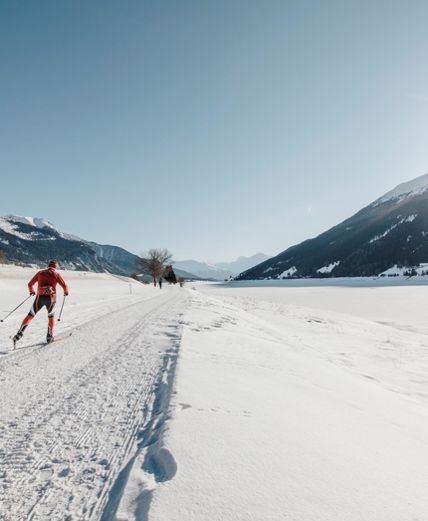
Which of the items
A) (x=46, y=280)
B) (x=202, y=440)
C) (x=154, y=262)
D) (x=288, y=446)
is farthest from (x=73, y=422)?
(x=154, y=262)

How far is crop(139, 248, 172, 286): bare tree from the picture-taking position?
79875 mm

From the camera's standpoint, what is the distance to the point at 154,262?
8144 cm

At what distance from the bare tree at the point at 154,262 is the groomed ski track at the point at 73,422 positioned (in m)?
73.9

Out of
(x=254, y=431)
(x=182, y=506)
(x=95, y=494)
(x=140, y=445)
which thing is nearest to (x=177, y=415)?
(x=140, y=445)

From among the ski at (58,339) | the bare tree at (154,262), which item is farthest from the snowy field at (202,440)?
the bare tree at (154,262)

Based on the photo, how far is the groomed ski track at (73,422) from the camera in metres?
2.06

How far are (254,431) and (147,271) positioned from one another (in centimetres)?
8128

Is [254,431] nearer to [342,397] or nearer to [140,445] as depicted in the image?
[140,445]

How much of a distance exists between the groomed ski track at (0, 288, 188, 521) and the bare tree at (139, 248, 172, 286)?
7391cm

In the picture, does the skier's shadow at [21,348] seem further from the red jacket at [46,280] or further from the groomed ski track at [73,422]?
the red jacket at [46,280]

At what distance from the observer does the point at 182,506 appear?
5.85ft

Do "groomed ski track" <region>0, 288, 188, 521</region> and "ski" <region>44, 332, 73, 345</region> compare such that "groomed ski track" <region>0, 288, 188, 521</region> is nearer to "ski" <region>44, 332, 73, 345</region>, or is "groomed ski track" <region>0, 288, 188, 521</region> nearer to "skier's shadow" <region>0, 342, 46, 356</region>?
"skier's shadow" <region>0, 342, 46, 356</region>

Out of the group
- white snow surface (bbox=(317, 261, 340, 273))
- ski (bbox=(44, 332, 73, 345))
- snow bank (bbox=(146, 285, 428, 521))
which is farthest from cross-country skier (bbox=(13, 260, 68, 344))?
white snow surface (bbox=(317, 261, 340, 273))

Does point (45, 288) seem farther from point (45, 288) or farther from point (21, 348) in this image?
point (21, 348)
